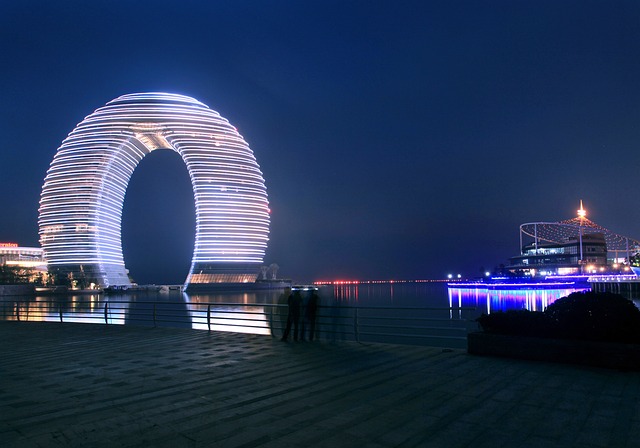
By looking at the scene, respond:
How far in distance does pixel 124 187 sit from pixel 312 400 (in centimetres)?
11313

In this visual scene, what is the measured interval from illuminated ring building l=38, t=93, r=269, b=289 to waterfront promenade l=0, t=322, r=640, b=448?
94.2 metres

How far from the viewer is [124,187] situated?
111 meters

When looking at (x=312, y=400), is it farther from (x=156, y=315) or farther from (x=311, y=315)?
(x=156, y=315)

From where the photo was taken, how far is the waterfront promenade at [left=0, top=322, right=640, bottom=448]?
209 inches

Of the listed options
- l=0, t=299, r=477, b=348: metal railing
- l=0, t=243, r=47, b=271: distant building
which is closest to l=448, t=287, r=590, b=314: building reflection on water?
l=0, t=299, r=477, b=348: metal railing

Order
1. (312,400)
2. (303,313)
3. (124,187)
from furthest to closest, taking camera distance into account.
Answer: (124,187) → (303,313) → (312,400)

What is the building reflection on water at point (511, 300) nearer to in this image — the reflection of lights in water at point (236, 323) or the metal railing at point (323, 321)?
the metal railing at point (323, 321)

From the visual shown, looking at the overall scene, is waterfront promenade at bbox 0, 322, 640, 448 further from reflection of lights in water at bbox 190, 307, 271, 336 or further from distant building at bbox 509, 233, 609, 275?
distant building at bbox 509, 233, 609, 275

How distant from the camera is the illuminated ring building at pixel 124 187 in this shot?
104 m

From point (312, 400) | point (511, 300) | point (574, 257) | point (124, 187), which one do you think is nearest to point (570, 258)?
point (574, 257)

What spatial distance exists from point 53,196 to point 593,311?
118 meters

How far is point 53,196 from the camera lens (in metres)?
110

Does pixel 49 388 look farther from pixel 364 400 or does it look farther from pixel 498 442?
pixel 498 442

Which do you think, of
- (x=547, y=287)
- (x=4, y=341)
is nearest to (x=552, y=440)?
(x=4, y=341)
